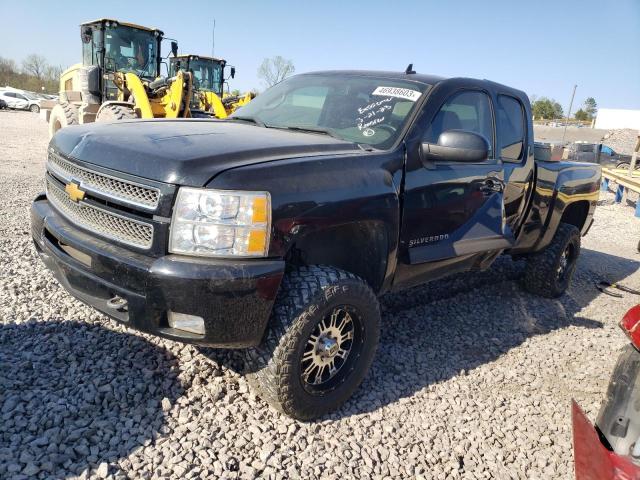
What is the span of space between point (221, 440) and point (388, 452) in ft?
2.85

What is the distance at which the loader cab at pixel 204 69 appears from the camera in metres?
14.7

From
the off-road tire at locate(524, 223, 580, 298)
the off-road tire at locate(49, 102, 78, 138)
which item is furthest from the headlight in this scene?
the off-road tire at locate(49, 102, 78, 138)

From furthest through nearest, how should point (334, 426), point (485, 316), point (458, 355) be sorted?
point (485, 316)
point (458, 355)
point (334, 426)

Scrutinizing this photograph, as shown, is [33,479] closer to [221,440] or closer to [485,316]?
[221,440]

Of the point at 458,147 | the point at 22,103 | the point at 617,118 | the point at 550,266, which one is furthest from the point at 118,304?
the point at 617,118

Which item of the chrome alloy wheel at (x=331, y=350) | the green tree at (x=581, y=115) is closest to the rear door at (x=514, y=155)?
the chrome alloy wheel at (x=331, y=350)

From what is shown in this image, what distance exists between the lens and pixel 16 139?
1672 cm

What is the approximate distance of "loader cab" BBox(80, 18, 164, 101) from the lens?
11.3 metres

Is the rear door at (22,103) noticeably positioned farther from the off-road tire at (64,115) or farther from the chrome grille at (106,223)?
the chrome grille at (106,223)

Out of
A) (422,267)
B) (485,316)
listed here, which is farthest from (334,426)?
(485,316)

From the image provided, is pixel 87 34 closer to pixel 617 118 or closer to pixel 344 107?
pixel 344 107

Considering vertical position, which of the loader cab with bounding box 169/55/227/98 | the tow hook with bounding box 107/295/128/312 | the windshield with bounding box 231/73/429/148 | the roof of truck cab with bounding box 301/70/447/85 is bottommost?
the tow hook with bounding box 107/295/128/312

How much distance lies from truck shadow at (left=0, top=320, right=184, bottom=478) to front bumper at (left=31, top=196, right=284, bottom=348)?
54 centimetres

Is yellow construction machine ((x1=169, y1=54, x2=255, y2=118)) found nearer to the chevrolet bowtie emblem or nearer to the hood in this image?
the hood
